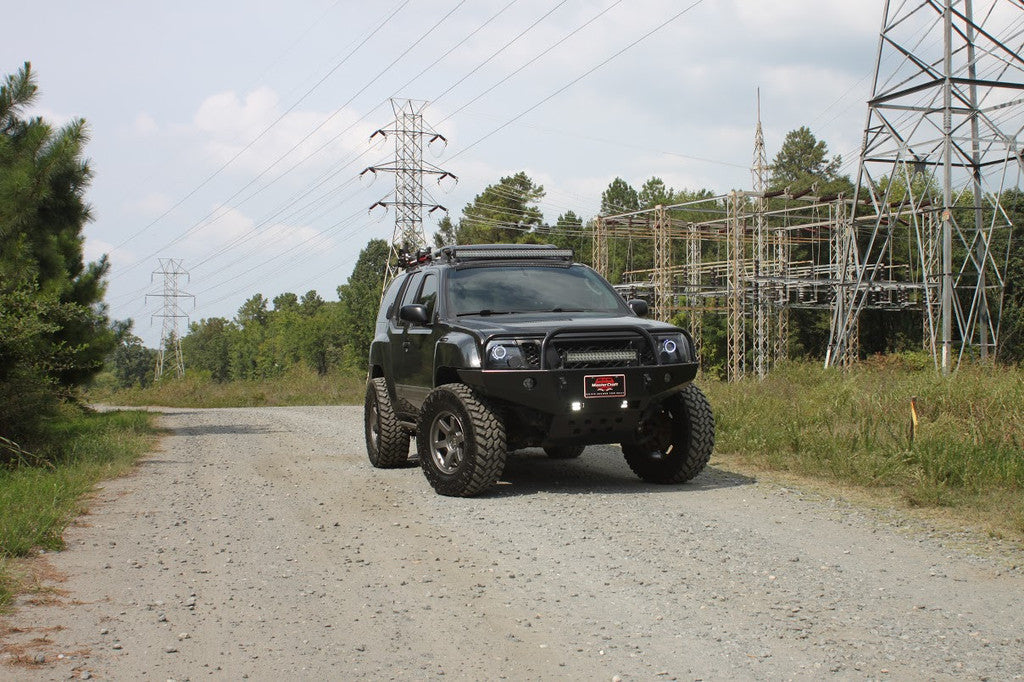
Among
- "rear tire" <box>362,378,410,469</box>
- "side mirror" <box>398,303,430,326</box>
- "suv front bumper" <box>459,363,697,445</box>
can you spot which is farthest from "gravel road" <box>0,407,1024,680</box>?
"rear tire" <box>362,378,410,469</box>

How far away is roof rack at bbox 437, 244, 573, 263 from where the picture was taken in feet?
31.4

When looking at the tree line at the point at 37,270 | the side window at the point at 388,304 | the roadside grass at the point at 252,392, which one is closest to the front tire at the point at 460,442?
the side window at the point at 388,304

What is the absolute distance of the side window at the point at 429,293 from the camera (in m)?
9.38

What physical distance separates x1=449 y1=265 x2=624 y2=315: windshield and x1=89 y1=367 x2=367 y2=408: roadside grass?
1900cm

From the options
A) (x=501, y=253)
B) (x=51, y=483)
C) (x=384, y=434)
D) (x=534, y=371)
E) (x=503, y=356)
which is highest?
(x=501, y=253)

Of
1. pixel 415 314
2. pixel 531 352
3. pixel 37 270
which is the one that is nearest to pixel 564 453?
pixel 415 314

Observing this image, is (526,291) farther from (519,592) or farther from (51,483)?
(51,483)

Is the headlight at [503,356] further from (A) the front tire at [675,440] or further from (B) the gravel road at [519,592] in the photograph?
(A) the front tire at [675,440]

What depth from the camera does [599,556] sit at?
5820 millimetres

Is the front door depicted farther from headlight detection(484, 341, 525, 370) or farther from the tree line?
the tree line

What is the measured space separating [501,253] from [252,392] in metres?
26.4

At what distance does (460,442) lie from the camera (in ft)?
26.5

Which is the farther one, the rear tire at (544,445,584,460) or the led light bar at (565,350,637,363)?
the rear tire at (544,445,584,460)

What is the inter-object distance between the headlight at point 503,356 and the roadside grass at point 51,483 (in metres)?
3.38
